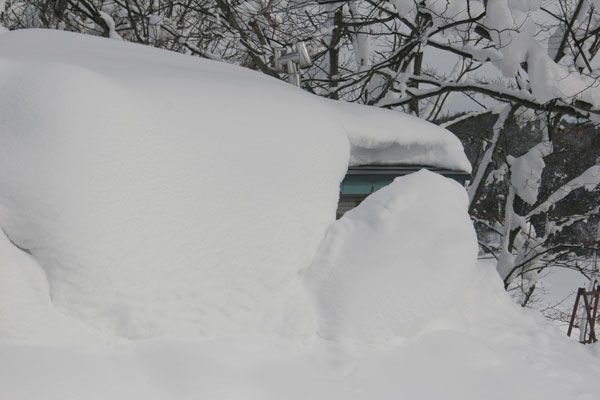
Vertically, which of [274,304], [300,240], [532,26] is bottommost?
[274,304]

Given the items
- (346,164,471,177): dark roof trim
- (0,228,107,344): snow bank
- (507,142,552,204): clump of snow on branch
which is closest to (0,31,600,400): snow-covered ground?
(0,228,107,344): snow bank

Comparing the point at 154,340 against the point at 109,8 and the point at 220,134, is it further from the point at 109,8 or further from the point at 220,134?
the point at 109,8

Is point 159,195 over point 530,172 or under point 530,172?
under

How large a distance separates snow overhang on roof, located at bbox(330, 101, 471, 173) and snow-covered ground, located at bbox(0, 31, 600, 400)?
37mm

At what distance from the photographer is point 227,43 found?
9953 millimetres

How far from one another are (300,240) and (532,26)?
4.27 meters

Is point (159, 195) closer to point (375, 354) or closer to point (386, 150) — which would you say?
point (375, 354)

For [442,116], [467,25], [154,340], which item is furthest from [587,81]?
[442,116]

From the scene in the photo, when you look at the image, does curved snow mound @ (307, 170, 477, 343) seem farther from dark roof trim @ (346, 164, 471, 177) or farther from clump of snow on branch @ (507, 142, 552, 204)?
clump of snow on branch @ (507, 142, 552, 204)

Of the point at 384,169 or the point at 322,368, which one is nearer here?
the point at 322,368

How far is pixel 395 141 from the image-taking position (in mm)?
3637

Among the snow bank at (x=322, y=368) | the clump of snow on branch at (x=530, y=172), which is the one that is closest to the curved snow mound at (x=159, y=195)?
the snow bank at (x=322, y=368)

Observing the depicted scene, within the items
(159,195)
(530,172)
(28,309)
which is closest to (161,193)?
(159,195)

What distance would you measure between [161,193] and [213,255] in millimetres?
334
